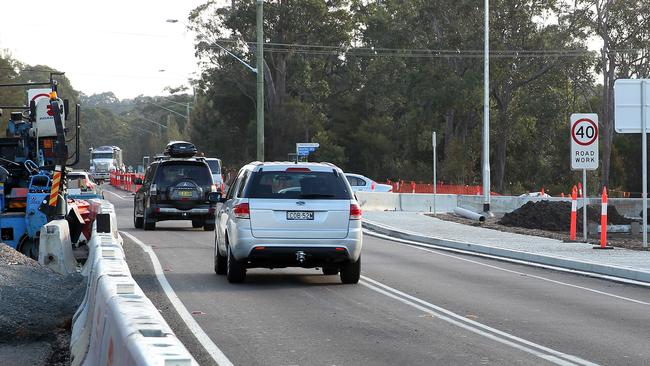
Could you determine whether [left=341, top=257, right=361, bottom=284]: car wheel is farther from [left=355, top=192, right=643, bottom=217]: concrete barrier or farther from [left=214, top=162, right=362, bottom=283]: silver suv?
[left=355, top=192, right=643, bottom=217]: concrete barrier

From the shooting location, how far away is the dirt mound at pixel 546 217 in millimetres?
36812

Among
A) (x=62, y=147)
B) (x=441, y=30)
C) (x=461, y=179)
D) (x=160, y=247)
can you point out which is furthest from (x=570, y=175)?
(x=62, y=147)

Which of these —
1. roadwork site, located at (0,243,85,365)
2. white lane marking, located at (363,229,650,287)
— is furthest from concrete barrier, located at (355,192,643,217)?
roadwork site, located at (0,243,85,365)

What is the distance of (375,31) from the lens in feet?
276

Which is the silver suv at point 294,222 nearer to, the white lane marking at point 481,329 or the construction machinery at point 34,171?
the white lane marking at point 481,329

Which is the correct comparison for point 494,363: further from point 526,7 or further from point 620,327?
point 526,7

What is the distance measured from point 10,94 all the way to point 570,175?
46713 millimetres

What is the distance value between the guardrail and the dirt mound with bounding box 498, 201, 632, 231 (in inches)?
1345

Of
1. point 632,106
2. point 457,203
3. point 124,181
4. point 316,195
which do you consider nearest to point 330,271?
point 316,195

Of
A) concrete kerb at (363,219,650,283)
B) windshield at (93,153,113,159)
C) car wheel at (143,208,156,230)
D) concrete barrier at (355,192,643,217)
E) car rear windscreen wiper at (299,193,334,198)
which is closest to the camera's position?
car rear windscreen wiper at (299,193,334,198)

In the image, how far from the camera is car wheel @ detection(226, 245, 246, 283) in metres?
16.2

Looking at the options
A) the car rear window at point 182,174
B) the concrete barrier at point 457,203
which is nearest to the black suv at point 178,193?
the car rear window at point 182,174

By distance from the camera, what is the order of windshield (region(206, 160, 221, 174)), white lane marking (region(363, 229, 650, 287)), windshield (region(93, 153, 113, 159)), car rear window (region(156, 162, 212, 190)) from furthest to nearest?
windshield (region(93, 153, 113, 159)), windshield (region(206, 160, 221, 174)), car rear window (region(156, 162, 212, 190)), white lane marking (region(363, 229, 650, 287))

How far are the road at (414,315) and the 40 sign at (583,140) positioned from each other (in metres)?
5.42
